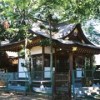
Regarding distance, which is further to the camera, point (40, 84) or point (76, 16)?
point (40, 84)

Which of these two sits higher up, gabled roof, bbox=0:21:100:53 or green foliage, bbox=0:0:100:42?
green foliage, bbox=0:0:100:42

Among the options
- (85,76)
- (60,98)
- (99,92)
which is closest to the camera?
(60,98)

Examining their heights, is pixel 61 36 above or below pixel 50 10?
below

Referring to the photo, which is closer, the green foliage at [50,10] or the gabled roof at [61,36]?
the green foliage at [50,10]

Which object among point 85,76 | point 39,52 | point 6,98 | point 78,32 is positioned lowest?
point 6,98

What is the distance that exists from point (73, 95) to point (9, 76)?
8.20m

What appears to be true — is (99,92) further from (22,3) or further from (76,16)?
(22,3)

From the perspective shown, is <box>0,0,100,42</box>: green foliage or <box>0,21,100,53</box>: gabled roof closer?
<box>0,0,100,42</box>: green foliage

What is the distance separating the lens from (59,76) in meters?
17.7

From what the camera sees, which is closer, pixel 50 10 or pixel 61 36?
pixel 50 10

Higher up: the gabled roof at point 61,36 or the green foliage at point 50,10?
the green foliage at point 50,10

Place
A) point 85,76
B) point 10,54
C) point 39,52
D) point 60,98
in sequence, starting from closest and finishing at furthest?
point 60,98 → point 85,76 → point 39,52 → point 10,54

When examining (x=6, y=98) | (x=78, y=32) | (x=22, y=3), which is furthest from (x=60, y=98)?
(x=78, y=32)

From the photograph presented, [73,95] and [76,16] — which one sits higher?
[76,16]
